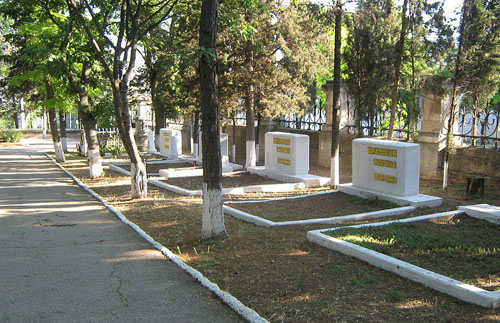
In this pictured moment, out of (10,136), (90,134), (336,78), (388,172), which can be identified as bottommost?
(388,172)

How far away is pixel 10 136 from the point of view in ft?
128

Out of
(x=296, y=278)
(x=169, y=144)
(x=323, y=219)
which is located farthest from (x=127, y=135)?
(x=169, y=144)

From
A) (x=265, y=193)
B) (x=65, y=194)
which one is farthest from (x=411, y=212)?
(x=65, y=194)

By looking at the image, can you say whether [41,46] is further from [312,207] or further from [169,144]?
[169,144]

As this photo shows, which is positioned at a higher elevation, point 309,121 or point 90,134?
point 309,121

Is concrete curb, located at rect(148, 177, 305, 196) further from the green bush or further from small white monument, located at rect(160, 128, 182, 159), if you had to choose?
the green bush

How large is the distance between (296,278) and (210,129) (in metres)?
2.80

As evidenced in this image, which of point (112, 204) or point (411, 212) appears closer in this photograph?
point (411, 212)

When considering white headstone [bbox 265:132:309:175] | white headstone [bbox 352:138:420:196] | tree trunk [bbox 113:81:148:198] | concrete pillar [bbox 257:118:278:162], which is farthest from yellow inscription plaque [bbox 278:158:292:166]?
concrete pillar [bbox 257:118:278:162]

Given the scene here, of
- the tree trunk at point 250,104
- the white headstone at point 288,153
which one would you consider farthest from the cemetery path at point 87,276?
the tree trunk at point 250,104

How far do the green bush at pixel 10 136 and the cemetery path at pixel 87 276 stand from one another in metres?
31.5

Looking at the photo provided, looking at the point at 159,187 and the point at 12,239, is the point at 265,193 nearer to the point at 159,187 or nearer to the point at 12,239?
the point at 159,187

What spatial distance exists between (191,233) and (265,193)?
17.4 ft

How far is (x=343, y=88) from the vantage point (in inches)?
696
